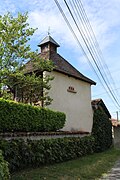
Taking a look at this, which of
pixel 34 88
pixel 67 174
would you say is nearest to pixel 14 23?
pixel 34 88

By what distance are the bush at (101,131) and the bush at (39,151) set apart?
15.0ft

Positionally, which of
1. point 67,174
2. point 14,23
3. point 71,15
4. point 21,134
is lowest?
point 67,174

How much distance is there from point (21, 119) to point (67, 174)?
3192 millimetres

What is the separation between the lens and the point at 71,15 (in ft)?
27.3

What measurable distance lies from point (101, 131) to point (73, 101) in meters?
3.21

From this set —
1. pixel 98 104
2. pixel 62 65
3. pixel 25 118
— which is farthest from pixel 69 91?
pixel 25 118

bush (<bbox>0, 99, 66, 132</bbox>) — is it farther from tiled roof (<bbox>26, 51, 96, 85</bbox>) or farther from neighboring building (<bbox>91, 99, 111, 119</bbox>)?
neighboring building (<bbox>91, 99, 111, 119</bbox>)

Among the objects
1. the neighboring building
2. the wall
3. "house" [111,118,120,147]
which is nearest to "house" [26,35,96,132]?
the wall

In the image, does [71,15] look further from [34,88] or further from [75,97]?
[75,97]

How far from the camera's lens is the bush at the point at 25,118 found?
10602 millimetres

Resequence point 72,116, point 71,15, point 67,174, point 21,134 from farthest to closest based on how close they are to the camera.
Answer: point 72,116 → point 21,134 → point 67,174 → point 71,15

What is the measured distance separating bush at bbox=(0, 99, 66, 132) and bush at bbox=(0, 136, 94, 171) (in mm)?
906

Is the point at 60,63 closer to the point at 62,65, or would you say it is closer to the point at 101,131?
the point at 62,65

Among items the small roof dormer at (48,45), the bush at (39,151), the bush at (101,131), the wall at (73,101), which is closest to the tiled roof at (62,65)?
the wall at (73,101)
